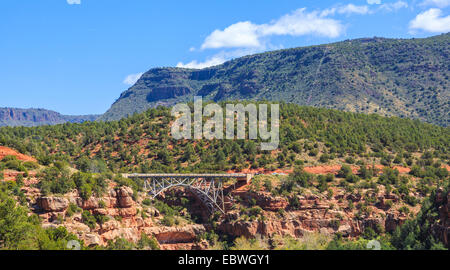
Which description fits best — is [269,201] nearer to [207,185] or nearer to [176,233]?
[207,185]

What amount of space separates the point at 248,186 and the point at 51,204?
101 ft

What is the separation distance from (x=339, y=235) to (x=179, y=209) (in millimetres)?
24337

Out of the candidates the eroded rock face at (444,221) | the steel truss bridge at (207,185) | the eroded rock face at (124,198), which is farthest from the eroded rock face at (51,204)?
the eroded rock face at (444,221)

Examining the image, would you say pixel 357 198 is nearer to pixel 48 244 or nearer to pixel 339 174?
pixel 339 174

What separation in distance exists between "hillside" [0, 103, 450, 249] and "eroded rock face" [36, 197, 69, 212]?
11 centimetres

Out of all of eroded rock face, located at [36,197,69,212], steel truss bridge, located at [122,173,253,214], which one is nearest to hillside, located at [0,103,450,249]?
eroded rock face, located at [36,197,69,212]

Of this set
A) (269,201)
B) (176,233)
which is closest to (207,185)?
(176,233)

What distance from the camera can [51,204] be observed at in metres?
50.5

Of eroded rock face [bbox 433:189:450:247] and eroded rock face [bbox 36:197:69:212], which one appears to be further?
eroded rock face [bbox 36:197:69:212]

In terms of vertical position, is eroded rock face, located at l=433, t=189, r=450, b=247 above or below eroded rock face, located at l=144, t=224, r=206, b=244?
above

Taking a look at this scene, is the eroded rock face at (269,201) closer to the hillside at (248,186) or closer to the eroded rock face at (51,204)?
the hillside at (248,186)

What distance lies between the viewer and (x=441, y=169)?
77.6 meters

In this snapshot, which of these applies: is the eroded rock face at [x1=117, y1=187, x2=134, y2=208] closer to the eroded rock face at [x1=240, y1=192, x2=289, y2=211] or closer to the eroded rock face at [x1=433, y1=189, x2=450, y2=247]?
the eroded rock face at [x1=240, y1=192, x2=289, y2=211]

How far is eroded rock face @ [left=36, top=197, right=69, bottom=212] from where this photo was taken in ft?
165
